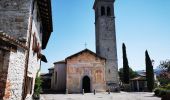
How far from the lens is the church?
3172 centimetres

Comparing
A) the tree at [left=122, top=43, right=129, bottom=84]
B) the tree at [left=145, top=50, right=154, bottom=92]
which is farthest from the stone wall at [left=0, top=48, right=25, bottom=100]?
the tree at [left=122, top=43, right=129, bottom=84]

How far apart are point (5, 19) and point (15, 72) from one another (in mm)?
2689

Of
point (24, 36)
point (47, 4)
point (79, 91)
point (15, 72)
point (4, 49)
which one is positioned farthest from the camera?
point (79, 91)

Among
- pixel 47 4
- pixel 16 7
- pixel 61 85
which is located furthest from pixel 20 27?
pixel 61 85

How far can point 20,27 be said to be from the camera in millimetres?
7594

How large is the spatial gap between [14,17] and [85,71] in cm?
2547

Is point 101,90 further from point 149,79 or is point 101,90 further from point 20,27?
point 20,27

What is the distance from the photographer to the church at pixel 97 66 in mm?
31719

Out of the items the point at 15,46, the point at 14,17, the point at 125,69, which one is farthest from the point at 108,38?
the point at 15,46

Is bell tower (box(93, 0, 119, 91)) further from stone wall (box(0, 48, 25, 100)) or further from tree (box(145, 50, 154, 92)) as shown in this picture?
stone wall (box(0, 48, 25, 100))

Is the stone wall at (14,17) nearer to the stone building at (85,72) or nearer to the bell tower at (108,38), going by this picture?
the stone building at (85,72)

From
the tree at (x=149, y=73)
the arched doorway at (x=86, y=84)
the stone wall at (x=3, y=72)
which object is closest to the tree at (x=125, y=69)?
the tree at (x=149, y=73)

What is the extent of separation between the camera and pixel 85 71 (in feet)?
106

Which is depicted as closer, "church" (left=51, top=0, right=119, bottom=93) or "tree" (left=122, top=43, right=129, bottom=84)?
"church" (left=51, top=0, right=119, bottom=93)
